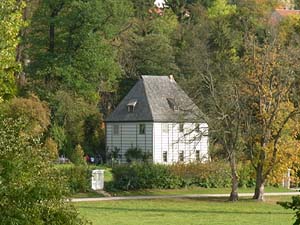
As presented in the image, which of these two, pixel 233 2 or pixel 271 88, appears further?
pixel 233 2

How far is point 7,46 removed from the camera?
90.8 ft

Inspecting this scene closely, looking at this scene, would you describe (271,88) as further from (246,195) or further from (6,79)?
(6,79)

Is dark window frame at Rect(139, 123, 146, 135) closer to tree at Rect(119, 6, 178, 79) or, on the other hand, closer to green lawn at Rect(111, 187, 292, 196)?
tree at Rect(119, 6, 178, 79)

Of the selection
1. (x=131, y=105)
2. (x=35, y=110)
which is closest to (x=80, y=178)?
(x=35, y=110)

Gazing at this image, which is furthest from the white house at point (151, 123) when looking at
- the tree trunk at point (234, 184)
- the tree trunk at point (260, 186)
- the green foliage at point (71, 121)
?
the tree trunk at point (260, 186)

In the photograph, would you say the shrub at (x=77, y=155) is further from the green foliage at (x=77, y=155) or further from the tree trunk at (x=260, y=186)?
the tree trunk at (x=260, y=186)

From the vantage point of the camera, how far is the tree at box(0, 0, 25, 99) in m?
26.7

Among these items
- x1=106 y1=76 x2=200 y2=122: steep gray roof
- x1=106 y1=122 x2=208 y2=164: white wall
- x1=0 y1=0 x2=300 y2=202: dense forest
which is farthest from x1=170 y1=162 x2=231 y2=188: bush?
x1=106 y1=122 x2=208 y2=164: white wall

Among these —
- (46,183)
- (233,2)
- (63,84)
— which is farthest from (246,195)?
(233,2)

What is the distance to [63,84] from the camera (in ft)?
235

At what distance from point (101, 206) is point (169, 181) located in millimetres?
11177

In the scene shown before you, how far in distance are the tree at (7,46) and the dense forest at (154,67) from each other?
0.03 metres

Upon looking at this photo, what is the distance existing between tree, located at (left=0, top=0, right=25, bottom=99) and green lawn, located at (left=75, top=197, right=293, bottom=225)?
923 centimetres

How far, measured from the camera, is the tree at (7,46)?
26.7m
